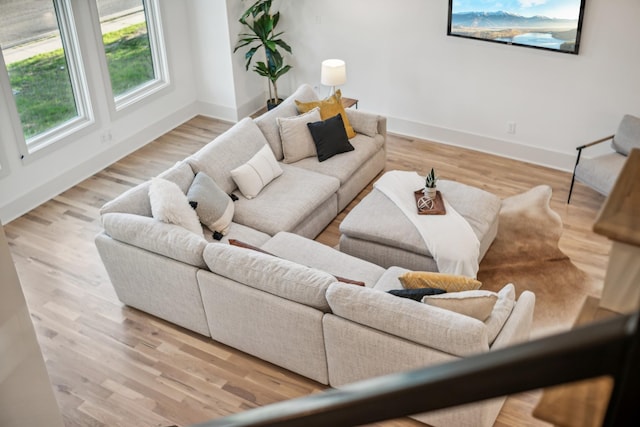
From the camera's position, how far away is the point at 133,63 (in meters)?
7.00

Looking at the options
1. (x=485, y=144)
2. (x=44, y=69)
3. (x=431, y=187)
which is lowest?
(x=485, y=144)

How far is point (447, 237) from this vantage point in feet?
15.3

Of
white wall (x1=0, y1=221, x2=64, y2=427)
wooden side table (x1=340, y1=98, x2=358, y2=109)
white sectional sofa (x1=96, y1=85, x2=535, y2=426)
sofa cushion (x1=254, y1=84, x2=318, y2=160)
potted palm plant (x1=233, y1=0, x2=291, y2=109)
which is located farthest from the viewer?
potted palm plant (x1=233, y1=0, x2=291, y2=109)

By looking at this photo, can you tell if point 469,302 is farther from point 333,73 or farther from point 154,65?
point 154,65

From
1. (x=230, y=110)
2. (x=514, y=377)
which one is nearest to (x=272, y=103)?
(x=230, y=110)

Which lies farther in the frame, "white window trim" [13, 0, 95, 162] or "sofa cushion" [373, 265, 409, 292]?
"white window trim" [13, 0, 95, 162]

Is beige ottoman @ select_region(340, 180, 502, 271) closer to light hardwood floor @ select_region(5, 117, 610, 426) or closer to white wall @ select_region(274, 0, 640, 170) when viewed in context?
light hardwood floor @ select_region(5, 117, 610, 426)

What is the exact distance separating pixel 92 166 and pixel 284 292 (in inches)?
140

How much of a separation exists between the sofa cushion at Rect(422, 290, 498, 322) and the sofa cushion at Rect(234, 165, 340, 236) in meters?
1.71

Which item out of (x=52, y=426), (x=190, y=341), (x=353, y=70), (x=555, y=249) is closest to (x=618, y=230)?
(x=52, y=426)

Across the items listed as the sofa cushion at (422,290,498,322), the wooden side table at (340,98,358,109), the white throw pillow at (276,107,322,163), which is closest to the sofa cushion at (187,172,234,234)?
the white throw pillow at (276,107,322,163)

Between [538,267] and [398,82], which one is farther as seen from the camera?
[398,82]

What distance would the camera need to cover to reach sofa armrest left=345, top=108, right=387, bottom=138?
20.0 ft

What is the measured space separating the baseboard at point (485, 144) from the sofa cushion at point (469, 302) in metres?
3.30
